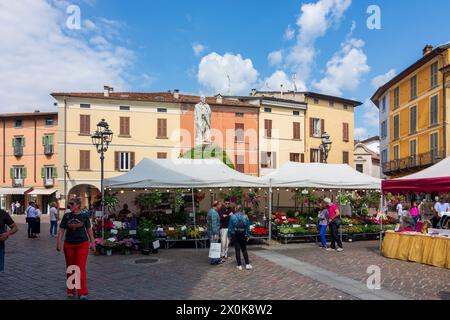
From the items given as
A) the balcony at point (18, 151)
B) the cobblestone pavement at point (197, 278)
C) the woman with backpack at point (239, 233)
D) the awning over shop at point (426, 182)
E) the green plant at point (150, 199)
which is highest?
the balcony at point (18, 151)

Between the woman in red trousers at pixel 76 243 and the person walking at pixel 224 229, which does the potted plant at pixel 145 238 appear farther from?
the woman in red trousers at pixel 76 243

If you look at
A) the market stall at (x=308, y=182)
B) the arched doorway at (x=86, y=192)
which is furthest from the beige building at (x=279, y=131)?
the market stall at (x=308, y=182)

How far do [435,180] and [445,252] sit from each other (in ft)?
6.12

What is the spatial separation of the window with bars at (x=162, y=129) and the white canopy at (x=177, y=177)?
67.1 ft

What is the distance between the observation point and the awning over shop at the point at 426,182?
1018 centimetres

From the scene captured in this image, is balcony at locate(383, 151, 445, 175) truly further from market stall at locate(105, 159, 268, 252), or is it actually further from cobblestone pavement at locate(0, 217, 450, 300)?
cobblestone pavement at locate(0, 217, 450, 300)

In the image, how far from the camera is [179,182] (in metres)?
13.1

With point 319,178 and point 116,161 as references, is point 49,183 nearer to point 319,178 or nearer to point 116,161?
point 116,161

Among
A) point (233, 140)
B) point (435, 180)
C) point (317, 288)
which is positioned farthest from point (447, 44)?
point (317, 288)

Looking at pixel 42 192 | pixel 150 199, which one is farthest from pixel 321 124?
pixel 150 199

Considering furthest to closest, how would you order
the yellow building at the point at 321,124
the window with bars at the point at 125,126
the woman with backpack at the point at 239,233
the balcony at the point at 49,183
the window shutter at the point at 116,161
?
1. the yellow building at the point at 321,124
2. the balcony at the point at 49,183
3. the window with bars at the point at 125,126
4. the window shutter at the point at 116,161
5. the woman with backpack at the point at 239,233

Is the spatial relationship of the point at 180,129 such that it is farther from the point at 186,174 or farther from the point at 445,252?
the point at 445,252

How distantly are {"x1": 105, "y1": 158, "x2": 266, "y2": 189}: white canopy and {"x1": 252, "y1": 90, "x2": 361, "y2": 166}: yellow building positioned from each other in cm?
2368

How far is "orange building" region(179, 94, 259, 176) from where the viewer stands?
36219 mm
